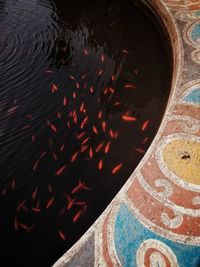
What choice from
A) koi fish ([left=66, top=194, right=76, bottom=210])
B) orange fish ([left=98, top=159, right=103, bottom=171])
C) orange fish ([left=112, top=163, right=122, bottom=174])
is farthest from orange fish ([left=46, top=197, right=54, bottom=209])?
orange fish ([left=112, top=163, right=122, bottom=174])

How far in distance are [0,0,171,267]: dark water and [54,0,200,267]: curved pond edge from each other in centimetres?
35

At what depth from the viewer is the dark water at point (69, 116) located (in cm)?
312

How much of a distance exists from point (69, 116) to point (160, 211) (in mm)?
2101

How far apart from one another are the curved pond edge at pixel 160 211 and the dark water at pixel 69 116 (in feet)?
1.16

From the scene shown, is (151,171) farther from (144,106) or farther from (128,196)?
(144,106)

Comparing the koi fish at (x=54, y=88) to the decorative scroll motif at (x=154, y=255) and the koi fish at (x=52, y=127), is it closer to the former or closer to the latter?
the koi fish at (x=52, y=127)

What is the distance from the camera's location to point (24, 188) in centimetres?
343

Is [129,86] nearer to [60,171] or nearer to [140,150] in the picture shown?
[140,150]

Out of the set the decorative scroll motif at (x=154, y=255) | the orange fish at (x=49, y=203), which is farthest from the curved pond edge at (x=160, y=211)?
the orange fish at (x=49, y=203)

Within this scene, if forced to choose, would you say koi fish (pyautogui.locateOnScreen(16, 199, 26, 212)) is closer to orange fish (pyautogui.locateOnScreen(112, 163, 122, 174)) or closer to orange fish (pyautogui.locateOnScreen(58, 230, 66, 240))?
orange fish (pyautogui.locateOnScreen(58, 230, 66, 240))

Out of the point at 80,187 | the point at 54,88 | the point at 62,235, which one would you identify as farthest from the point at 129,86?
the point at 62,235

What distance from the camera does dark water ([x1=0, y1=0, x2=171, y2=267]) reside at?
312 cm

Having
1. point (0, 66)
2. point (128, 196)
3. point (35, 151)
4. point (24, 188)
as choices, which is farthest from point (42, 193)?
point (0, 66)

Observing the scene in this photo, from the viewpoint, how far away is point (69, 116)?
420 centimetres
